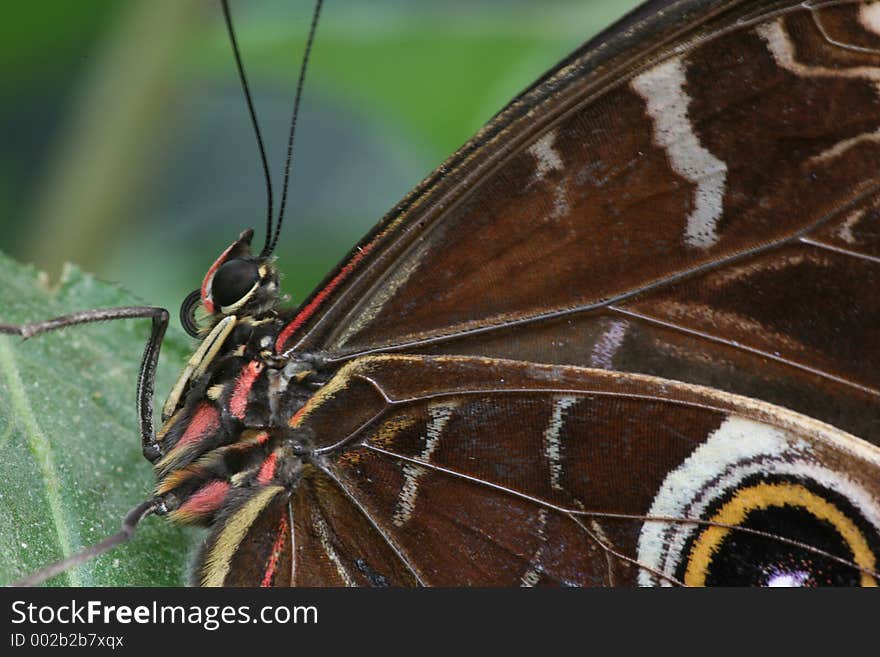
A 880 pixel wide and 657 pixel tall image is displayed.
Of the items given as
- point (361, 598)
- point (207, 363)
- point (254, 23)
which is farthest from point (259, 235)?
point (361, 598)

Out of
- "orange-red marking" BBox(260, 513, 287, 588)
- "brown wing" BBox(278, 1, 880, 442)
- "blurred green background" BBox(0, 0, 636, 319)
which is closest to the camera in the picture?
"brown wing" BBox(278, 1, 880, 442)

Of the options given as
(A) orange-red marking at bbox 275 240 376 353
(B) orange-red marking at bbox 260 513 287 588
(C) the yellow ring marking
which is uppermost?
(A) orange-red marking at bbox 275 240 376 353

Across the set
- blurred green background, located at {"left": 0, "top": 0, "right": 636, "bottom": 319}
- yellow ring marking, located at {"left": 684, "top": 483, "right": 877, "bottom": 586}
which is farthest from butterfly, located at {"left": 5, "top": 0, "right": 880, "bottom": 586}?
blurred green background, located at {"left": 0, "top": 0, "right": 636, "bottom": 319}

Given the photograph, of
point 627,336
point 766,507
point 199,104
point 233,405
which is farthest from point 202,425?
point 199,104

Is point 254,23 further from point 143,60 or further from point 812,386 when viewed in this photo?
point 812,386

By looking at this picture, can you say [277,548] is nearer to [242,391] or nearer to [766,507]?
[242,391]

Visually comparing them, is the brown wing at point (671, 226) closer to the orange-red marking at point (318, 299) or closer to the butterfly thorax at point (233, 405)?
the orange-red marking at point (318, 299)

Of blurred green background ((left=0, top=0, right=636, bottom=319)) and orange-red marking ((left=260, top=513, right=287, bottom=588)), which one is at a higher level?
blurred green background ((left=0, top=0, right=636, bottom=319))

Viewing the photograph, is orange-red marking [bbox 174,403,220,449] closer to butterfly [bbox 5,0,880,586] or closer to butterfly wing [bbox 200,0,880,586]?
butterfly [bbox 5,0,880,586]
